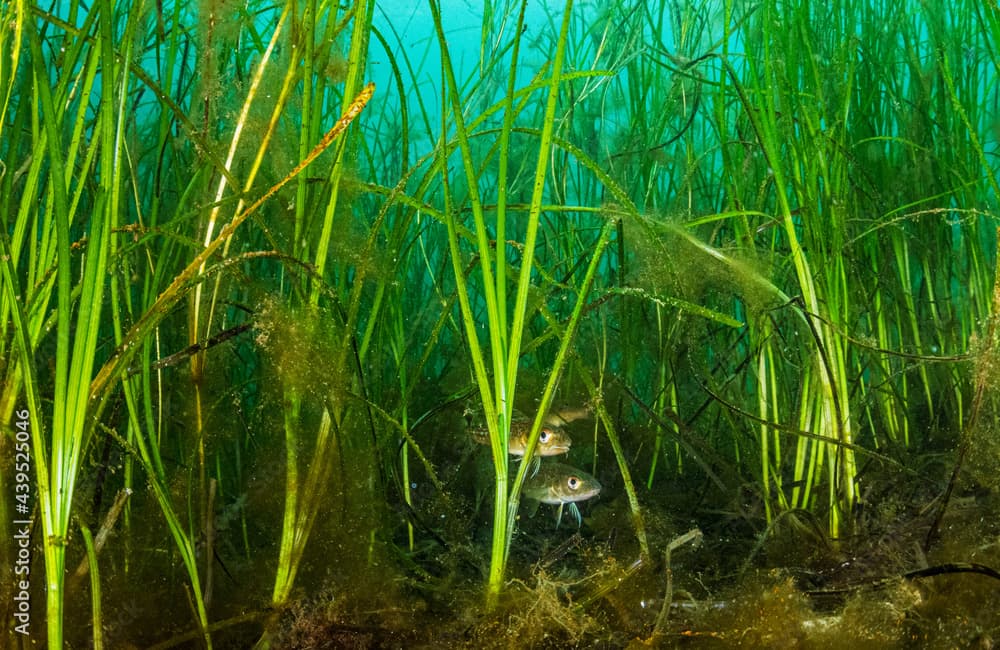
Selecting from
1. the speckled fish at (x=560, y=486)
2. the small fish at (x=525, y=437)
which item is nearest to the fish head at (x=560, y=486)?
the speckled fish at (x=560, y=486)

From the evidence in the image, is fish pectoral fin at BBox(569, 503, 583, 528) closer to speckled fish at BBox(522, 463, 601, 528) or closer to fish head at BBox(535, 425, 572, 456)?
speckled fish at BBox(522, 463, 601, 528)

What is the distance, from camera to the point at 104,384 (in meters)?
1.57

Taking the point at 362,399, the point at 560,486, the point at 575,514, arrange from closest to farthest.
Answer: the point at 362,399
the point at 560,486
the point at 575,514

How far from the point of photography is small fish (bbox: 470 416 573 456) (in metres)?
2.85

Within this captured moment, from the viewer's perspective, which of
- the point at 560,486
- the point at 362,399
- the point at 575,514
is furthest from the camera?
the point at 575,514

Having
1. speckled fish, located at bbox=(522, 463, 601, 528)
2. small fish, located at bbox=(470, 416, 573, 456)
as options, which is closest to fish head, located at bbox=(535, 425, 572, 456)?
→ small fish, located at bbox=(470, 416, 573, 456)

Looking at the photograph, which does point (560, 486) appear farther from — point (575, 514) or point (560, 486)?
point (575, 514)

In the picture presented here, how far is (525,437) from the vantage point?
2883 mm

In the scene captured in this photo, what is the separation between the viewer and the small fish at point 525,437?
9.34 ft

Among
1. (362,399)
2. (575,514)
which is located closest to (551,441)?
(575,514)

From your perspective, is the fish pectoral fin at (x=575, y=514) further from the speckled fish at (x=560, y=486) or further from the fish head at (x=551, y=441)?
the fish head at (x=551, y=441)

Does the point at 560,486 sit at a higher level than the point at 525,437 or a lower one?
lower

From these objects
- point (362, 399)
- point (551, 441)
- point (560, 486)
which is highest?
point (362, 399)

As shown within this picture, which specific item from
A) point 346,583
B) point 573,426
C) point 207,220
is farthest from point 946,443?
point 207,220
